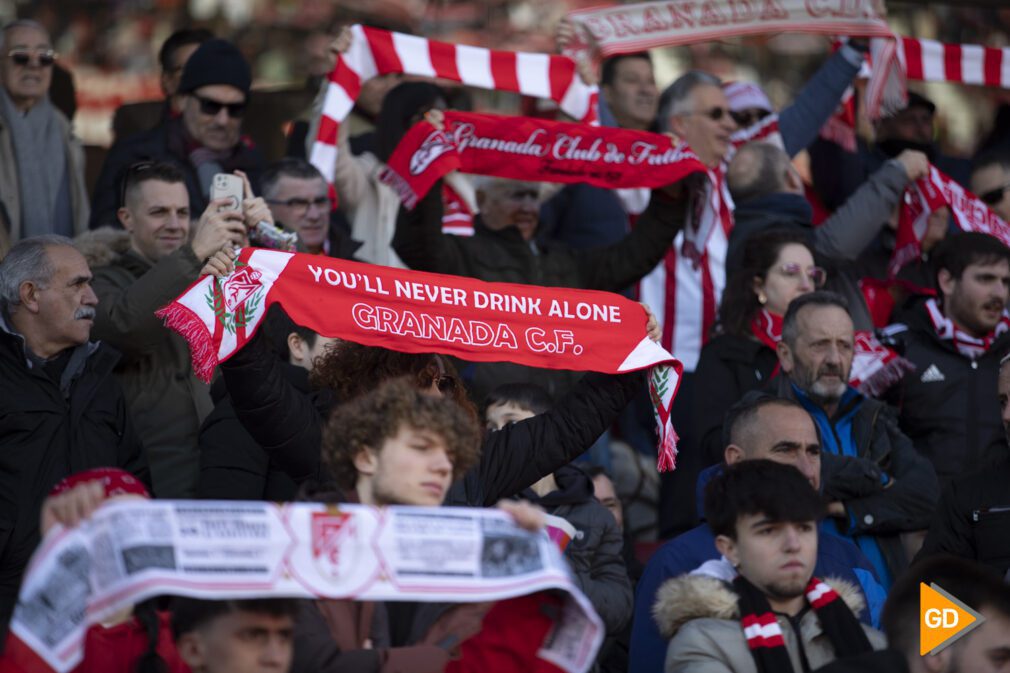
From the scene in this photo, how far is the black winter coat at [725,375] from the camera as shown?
7645mm

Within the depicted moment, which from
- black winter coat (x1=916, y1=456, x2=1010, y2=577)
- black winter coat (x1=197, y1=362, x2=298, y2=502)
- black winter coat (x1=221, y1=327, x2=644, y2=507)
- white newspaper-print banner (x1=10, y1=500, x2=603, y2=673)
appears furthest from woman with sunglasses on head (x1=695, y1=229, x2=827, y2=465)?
white newspaper-print banner (x1=10, y1=500, x2=603, y2=673)

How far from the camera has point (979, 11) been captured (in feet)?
38.6

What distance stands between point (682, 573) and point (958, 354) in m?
2.84

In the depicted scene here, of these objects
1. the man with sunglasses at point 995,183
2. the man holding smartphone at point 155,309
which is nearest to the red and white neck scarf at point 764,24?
the man with sunglasses at point 995,183

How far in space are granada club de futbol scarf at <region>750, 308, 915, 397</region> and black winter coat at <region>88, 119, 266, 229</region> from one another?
8.25ft

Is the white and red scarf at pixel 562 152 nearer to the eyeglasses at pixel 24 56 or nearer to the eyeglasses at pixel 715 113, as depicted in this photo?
the eyeglasses at pixel 715 113

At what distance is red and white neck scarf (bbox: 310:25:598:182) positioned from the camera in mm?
8453

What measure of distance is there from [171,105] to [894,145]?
4256mm

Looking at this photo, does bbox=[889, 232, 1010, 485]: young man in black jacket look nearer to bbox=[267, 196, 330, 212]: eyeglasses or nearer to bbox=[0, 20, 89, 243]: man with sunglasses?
bbox=[267, 196, 330, 212]: eyeglasses

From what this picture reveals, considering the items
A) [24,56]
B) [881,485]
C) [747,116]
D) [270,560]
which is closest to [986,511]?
[881,485]

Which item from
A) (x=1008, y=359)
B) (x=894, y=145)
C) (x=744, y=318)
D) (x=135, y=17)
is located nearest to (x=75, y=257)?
(x=744, y=318)

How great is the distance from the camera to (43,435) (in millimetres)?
6164

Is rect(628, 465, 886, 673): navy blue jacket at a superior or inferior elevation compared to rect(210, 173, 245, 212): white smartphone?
inferior

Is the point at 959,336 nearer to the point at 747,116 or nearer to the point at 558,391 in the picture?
the point at 558,391
